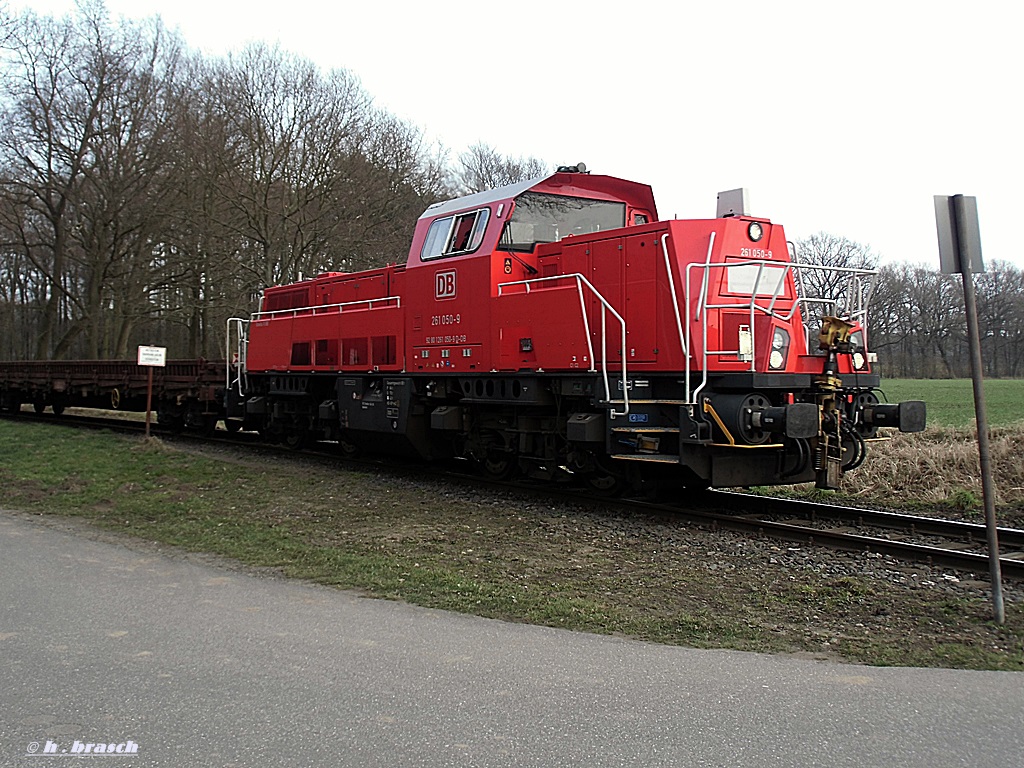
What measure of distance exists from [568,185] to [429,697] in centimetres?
787

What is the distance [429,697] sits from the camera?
14.2 ft

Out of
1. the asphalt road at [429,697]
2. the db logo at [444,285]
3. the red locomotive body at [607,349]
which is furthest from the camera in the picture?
the db logo at [444,285]

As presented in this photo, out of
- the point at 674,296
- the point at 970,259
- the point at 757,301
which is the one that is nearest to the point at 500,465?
the point at 674,296

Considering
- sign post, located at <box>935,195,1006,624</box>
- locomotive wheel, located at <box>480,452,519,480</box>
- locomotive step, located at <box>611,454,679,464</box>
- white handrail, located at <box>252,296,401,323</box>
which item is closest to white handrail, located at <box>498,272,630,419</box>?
locomotive step, located at <box>611,454,679,464</box>

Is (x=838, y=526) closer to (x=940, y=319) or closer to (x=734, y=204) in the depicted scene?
(x=734, y=204)

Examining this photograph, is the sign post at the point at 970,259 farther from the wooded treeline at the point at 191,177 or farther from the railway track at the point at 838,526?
the wooded treeline at the point at 191,177

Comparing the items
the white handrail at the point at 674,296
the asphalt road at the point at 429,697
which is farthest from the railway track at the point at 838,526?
the asphalt road at the point at 429,697

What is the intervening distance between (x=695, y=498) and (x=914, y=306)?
59923 mm

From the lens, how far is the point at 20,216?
109 ft

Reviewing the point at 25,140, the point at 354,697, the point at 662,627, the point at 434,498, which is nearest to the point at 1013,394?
the point at 434,498

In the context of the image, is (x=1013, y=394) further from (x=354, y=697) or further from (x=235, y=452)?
(x=354, y=697)

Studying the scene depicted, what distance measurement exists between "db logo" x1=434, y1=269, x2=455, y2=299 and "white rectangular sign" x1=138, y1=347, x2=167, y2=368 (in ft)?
26.7

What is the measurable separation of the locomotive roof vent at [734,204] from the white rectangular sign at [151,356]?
11998 mm

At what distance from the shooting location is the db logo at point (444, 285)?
11.2m
